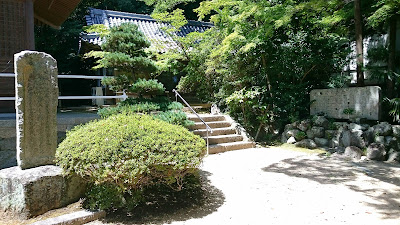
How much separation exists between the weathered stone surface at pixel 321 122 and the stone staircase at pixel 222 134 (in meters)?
2.14

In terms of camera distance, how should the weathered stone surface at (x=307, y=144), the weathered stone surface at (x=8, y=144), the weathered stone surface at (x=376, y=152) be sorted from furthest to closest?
the weathered stone surface at (x=307, y=144) < the weathered stone surface at (x=376, y=152) < the weathered stone surface at (x=8, y=144)

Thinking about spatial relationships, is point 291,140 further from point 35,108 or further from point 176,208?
point 35,108

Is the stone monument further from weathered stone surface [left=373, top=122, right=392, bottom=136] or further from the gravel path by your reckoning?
weathered stone surface [left=373, top=122, right=392, bottom=136]

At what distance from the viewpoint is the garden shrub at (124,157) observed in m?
3.75

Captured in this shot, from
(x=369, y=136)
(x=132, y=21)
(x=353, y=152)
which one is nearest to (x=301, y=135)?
(x=353, y=152)

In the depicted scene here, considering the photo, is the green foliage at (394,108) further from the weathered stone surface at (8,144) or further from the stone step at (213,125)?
the weathered stone surface at (8,144)

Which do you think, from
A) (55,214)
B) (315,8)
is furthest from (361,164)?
(55,214)

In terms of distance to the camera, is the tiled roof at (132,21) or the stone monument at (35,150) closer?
the stone monument at (35,150)

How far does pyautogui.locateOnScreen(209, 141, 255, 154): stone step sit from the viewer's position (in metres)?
8.51

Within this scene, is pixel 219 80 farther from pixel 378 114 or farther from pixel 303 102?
pixel 378 114

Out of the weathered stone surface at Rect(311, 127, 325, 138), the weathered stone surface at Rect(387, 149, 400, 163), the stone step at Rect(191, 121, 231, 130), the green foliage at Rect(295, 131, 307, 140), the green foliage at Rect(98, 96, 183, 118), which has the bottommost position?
the weathered stone surface at Rect(387, 149, 400, 163)

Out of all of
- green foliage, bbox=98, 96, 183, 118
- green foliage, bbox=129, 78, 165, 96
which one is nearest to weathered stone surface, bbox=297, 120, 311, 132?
green foliage, bbox=98, 96, 183, 118

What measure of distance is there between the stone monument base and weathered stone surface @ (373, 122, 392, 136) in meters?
7.61

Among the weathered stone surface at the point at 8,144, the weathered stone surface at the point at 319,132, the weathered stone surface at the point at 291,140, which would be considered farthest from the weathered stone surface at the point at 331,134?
the weathered stone surface at the point at 8,144
